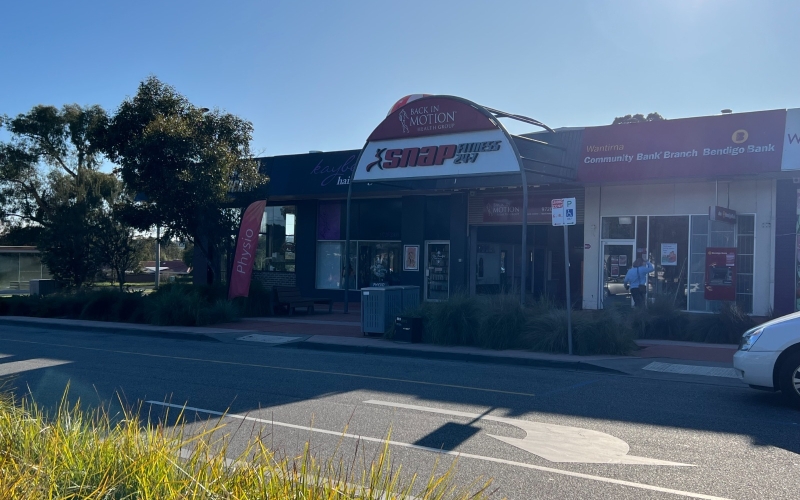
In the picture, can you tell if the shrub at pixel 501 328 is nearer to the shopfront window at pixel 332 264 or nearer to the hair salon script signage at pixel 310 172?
the hair salon script signage at pixel 310 172

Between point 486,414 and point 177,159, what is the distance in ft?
49.5

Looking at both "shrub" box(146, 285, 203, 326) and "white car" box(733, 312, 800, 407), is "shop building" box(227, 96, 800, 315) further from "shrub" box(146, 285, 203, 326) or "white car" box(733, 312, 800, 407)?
"white car" box(733, 312, 800, 407)

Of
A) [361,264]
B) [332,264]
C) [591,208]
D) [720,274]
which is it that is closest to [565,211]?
[720,274]

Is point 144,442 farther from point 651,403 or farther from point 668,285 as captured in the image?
point 668,285

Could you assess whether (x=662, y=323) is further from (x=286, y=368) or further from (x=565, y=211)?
(x=286, y=368)

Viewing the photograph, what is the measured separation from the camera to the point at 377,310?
1716cm

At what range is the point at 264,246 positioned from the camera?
30.4m

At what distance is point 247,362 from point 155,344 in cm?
430

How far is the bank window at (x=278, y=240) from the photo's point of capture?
2991 cm

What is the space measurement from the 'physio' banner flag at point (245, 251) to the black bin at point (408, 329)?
719 cm

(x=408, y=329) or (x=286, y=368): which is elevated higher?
(x=408, y=329)

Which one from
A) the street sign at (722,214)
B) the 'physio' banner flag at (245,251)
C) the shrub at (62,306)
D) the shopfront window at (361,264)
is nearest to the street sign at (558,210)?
the street sign at (722,214)

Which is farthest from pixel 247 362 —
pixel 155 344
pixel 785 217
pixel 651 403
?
pixel 785 217

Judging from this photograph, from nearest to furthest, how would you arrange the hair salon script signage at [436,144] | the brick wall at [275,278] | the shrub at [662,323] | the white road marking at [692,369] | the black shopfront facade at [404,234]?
the white road marking at [692,369] < the shrub at [662,323] < the hair salon script signage at [436,144] < the black shopfront facade at [404,234] < the brick wall at [275,278]
